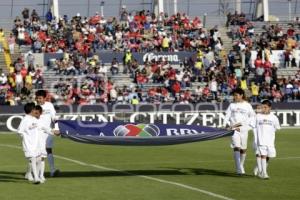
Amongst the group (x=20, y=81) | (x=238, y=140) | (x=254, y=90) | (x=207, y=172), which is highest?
(x=20, y=81)

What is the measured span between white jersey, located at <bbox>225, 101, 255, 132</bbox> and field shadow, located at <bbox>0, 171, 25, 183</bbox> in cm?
467

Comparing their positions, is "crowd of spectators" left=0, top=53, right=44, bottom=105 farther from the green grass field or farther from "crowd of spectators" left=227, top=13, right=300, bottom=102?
the green grass field

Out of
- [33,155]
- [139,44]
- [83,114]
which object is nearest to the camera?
[33,155]

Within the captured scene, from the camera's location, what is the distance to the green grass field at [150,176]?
1602 cm

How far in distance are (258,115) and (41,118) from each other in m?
4.50

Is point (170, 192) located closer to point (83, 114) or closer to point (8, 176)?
point (8, 176)

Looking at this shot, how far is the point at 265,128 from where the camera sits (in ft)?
61.6

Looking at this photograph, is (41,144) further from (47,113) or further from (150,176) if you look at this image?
(150,176)

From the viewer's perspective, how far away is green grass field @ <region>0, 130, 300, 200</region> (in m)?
16.0

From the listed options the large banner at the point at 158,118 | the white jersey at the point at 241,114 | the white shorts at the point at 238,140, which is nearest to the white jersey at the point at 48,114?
the white jersey at the point at 241,114

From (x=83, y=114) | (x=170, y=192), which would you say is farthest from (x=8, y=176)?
(x=83, y=114)

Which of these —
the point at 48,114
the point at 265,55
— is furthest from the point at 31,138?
the point at 265,55

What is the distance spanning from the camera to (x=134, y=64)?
50.1 meters

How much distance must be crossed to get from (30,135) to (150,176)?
117 inches
